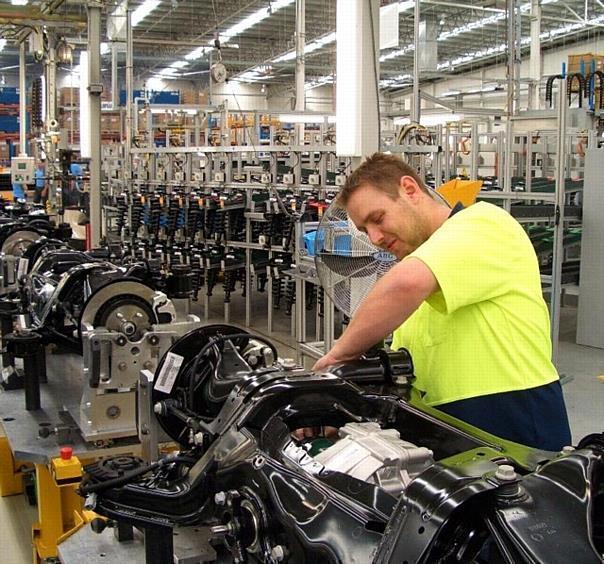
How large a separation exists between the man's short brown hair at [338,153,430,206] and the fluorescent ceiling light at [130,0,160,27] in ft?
45.9

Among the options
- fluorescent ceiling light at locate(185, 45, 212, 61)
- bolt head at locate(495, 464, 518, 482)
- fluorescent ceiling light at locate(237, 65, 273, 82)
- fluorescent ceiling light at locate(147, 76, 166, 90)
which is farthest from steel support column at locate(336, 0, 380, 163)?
fluorescent ceiling light at locate(147, 76, 166, 90)

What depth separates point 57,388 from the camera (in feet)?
14.7

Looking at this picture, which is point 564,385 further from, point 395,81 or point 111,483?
point 395,81

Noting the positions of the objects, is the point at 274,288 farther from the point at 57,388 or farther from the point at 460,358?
the point at 460,358

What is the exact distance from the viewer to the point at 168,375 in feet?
7.69

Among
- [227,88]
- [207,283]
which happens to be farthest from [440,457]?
[227,88]

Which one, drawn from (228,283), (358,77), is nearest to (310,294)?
(228,283)

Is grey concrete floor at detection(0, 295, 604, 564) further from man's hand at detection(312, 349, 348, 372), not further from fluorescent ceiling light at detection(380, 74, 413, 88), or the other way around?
fluorescent ceiling light at detection(380, 74, 413, 88)

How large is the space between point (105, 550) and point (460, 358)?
116 centimetres

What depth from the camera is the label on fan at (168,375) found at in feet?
7.66

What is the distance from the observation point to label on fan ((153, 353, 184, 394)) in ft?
7.66

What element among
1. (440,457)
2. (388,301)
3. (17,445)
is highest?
(388,301)

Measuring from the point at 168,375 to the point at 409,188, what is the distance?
89 cm

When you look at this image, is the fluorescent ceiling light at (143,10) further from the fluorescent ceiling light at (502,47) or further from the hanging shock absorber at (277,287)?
the hanging shock absorber at (277,287)
